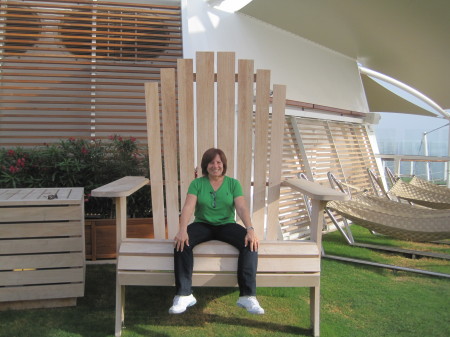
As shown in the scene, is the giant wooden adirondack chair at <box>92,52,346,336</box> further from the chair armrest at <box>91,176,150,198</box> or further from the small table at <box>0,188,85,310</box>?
the small table at <box>0,188,85,310</box>

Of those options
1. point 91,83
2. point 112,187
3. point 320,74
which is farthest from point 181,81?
point 320,74

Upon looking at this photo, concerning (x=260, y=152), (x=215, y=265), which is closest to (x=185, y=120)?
(x=260, y=152)

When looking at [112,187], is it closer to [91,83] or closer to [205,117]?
[205,117]

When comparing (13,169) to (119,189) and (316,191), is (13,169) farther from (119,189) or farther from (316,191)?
(316,191)

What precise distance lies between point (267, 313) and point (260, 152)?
110 cm

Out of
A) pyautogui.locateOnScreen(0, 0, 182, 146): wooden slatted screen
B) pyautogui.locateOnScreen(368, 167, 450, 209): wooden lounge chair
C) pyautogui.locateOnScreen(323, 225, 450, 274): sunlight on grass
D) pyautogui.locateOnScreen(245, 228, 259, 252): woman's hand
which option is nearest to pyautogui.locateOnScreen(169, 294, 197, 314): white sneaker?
pyautogui.locateOnScreen(245, 228, 259, 252): woman's hand

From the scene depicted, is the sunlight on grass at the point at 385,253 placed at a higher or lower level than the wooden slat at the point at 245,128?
lower

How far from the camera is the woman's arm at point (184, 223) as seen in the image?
2443 mm

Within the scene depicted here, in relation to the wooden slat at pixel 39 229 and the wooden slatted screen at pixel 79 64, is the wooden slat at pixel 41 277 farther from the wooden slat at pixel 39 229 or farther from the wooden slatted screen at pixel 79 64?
the wooden slatted screen at pixel 79 64

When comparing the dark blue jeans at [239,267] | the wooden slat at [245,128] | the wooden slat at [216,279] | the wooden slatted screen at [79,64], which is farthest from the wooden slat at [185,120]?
the wooden slatted screen at [79,64]

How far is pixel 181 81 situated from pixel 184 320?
1.60 metres

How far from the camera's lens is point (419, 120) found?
45.8ft

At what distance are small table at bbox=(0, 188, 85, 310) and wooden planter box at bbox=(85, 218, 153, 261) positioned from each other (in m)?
0.91

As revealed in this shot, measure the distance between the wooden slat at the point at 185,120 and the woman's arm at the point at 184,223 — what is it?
414 millimetres
